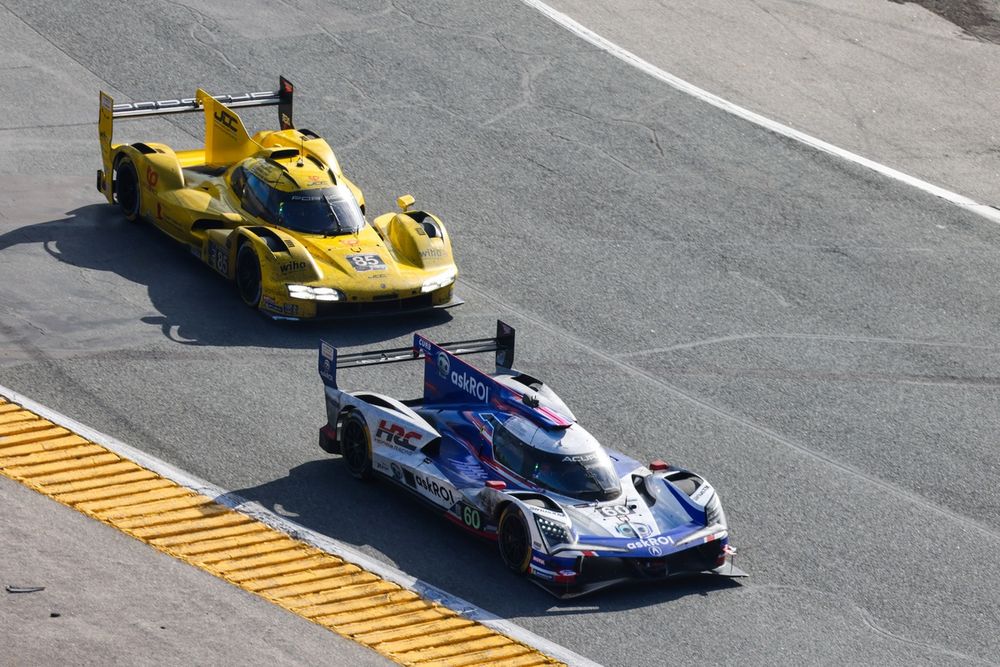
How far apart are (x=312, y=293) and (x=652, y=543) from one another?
22.0 feet

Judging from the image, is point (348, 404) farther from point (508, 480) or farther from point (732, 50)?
point (732, 50)

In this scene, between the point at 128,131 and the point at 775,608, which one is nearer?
the point at 775,608

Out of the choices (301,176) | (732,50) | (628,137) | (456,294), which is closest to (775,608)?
(456,294)

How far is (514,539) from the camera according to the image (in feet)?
49.2

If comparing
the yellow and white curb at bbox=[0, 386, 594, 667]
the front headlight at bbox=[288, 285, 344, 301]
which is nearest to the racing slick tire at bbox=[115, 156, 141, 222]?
the front headlight at bbox=[288, 285, 344, 301]

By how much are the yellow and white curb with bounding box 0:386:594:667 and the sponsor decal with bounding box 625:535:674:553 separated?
139 centimetres

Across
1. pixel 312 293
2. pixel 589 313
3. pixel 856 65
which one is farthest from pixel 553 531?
pixel 856 65

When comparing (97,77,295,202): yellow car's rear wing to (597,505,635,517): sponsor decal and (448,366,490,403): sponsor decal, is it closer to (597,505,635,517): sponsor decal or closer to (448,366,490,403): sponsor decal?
(448,366,490,403): sponsor decal

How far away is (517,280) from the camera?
73.3 feet

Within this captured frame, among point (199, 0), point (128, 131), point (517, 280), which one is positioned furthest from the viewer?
point (199, 0)

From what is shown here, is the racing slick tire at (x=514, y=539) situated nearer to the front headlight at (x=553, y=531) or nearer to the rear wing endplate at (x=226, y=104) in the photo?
the front headlight at (x=553, y=531)

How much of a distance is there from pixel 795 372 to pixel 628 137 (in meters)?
8.33

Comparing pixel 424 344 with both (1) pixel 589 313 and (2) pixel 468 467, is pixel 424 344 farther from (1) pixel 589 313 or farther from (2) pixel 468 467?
(1) pixel 589 313

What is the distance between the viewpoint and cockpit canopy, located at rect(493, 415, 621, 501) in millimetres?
15477
